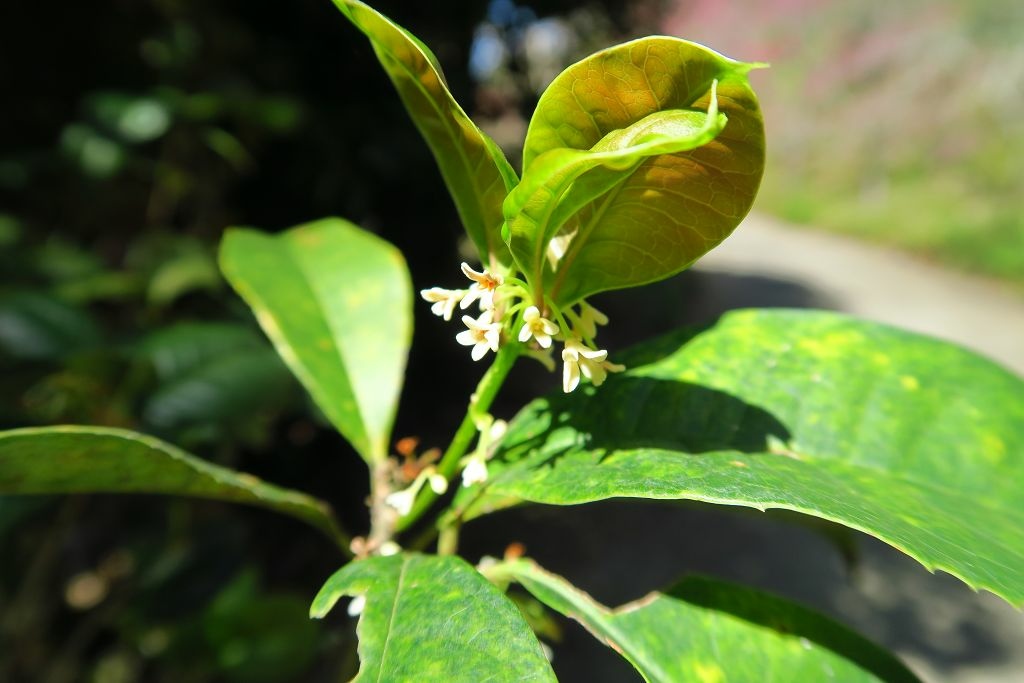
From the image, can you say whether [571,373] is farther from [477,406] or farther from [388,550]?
[388,550]

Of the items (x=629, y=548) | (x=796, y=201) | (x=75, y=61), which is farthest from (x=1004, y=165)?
(x=75, y=61)

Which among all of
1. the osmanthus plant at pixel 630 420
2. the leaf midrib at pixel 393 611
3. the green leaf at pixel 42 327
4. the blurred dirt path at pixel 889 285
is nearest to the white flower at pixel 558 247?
the osmanthus plant at pixel 630 420

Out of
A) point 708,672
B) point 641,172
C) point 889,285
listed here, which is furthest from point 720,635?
point 889,285

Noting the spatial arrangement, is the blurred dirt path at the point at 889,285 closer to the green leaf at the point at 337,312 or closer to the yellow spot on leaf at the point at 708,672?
the green leaf at the point at 337,312

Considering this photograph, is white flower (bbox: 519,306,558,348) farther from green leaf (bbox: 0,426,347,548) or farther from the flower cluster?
green leaf (bbox: 0,426,347,548)

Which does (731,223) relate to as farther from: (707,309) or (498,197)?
(707,309)

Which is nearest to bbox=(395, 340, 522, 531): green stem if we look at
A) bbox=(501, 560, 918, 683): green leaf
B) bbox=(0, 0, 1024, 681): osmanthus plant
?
bbox=(0, 0, 1024, 681): osmanthus plant
